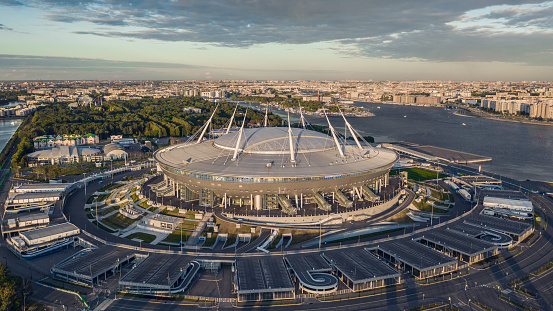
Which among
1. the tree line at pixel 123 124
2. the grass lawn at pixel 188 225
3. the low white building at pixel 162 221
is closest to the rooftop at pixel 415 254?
the grass lawn at pixel 188 225

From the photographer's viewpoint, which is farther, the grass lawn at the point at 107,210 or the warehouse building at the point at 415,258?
the grass lawn at the point at 107,210

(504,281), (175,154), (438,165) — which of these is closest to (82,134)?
(175,154)

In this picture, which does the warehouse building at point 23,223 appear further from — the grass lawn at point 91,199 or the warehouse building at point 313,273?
the warehouse building at point 313,273

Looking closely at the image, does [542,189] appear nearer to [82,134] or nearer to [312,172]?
[312,172]

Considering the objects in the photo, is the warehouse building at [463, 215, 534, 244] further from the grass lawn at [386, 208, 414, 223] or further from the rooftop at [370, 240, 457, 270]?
the rooftop at [370, 240, 457, 270]

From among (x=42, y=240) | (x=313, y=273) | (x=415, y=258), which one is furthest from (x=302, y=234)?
(x=42, y=240)

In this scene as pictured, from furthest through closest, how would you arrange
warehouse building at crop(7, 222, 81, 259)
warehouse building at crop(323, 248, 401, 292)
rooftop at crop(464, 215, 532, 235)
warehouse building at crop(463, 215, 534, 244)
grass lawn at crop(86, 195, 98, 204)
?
grass lawn at crop(86, 195, 98, 204)
rooftop at crop(464, 215, 532, 235)
warehouse building at crop(463, 215, 534, 244)
warehouse building at crop(7, 222, 81, 259)
warehouse building at crop(323, 248, 401, 292)

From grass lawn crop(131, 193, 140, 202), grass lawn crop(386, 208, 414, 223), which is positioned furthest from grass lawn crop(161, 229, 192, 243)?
grass lawn crop(386, 208, 414, 223)
